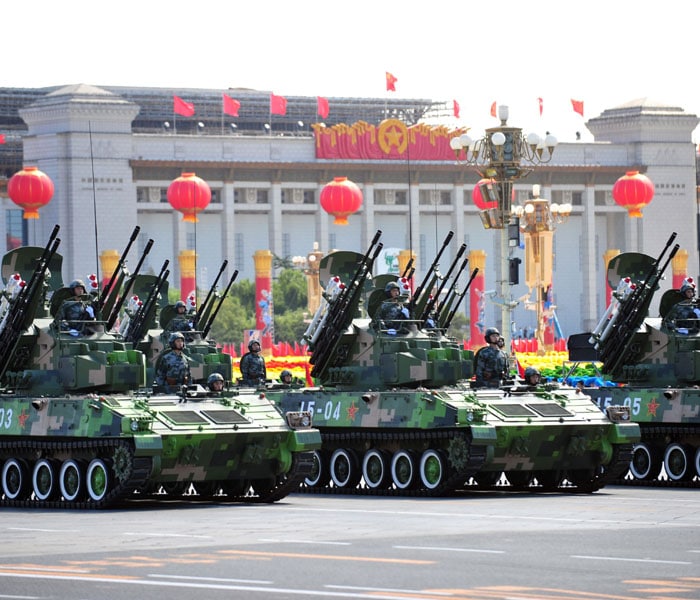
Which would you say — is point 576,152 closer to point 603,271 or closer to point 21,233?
point 603,271

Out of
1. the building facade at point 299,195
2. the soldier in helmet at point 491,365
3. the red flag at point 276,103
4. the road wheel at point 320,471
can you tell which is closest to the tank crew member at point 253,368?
the road wheel at point 320,471

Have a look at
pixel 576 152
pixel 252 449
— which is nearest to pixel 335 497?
pixel 252 449

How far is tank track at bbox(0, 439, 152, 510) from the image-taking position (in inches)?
1045

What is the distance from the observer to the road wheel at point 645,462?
33188 mm

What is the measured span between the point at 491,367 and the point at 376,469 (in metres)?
2.52

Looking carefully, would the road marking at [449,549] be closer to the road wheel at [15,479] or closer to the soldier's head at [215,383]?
the soldier's head at [215,383]

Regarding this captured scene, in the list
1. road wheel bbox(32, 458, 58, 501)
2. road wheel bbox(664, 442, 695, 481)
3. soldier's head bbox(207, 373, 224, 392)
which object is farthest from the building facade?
road wheel bbox(32, 458, 58, 501)

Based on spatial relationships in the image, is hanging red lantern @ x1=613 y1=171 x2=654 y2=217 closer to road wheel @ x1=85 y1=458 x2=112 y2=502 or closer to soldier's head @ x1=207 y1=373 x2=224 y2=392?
soldier's head @ x1=207 y1=373 x2=224 y2=392

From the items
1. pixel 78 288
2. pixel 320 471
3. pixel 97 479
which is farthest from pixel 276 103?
pixel 97 479

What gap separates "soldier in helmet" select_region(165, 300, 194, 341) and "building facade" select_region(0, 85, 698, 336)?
188 ft

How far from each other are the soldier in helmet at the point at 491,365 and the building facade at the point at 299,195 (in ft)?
216

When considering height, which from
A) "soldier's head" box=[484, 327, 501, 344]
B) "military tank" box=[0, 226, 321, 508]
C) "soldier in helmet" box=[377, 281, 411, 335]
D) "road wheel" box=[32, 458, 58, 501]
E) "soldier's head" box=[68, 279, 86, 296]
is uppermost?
"soldier's head" box=[68, 279, 86, 296]

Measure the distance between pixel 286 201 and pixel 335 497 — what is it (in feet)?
258

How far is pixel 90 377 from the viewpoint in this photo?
2930 centimetres
